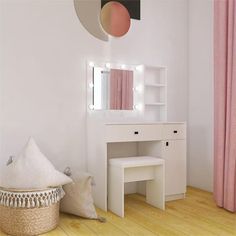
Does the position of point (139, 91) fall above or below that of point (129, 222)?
above

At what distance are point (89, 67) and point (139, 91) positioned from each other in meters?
0.61

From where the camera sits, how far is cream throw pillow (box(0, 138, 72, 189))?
6.57 ft

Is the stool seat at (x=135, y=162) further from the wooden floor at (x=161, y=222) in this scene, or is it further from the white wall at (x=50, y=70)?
the white wall at (x=50, y=70)

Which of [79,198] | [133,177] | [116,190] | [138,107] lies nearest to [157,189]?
[133,177]

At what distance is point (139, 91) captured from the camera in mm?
3160

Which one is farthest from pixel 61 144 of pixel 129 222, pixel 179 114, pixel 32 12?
pixel 179 114

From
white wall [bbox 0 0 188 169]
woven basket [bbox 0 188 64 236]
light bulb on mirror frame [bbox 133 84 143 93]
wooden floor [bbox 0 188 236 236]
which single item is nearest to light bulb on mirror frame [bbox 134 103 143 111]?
light bulb on mirror frame [bbox 133 84 143 93]

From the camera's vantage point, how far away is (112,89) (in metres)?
3.02

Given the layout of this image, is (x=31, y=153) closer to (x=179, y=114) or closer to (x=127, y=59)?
(x=127, y=59)

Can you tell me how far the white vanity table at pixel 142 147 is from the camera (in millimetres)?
2566

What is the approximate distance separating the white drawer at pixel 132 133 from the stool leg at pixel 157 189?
0.31 metres

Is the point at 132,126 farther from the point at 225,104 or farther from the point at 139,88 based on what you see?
the point at 225,104

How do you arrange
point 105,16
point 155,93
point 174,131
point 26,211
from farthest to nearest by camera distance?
point 155,93, point 105,16, point 174,131, point 26,211

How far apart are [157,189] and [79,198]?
2.45ft
